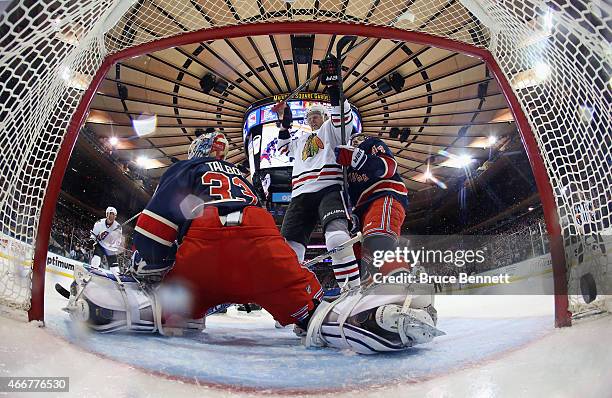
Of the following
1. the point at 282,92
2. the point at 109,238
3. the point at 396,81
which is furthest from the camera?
the point at 282,92

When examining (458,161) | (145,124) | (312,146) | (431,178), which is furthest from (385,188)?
(431,178)

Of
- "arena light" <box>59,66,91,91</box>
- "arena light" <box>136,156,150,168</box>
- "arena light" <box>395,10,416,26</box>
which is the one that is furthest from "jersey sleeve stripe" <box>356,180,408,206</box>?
"arena light" <box>136,156,150,168</box>

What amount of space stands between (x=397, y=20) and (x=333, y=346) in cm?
142

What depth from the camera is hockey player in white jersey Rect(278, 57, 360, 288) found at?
1570 mm

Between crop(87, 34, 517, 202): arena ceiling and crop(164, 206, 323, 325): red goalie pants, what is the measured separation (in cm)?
264

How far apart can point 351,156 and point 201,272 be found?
2.53ft

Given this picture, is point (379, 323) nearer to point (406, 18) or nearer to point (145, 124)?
point (406, 18)

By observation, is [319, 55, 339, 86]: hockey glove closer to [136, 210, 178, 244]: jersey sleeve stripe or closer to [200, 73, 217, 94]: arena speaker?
[136, 210, 178, 244]: jersey sleeve stripe

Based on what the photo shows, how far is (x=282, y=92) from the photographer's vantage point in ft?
16.2

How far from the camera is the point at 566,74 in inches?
42.7

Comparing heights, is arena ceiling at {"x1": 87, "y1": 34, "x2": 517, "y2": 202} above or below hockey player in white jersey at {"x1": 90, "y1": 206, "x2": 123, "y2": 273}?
above

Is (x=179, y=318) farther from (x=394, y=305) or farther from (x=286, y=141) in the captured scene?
(x=286, y=141)

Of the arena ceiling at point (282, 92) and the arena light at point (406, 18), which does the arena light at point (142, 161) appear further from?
the arena light at point (406, 18)

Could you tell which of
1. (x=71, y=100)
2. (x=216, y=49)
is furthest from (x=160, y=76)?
(x=71, y=100)
